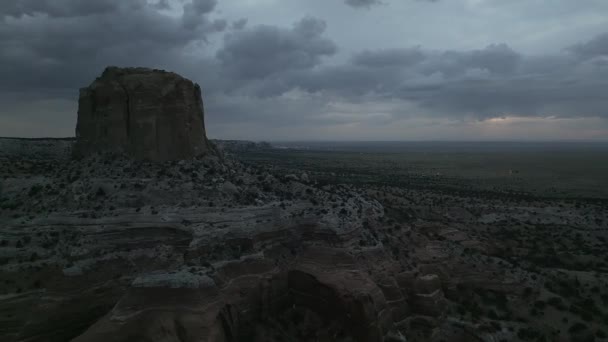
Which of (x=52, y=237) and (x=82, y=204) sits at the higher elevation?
(x=82, y=204)

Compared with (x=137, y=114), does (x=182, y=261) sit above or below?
below

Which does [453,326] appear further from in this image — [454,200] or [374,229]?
[454,200]

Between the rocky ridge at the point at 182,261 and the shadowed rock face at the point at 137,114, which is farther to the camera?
the shadowed rock face at the point at 137,114

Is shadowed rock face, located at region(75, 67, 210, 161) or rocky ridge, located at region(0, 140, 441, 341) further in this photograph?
shadowed rock face, located at region(75, 67, 210, 161)

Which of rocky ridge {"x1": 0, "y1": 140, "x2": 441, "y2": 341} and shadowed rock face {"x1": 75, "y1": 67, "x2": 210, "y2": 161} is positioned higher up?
shadowed rock face {"x1": 75, "y1": 67, "x2": 210, "y2": 161}

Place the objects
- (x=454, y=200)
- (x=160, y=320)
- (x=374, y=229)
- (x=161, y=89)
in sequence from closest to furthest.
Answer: (x=160, y=320) < (x=161, y=89) < (x=374, y=229) < (x=454, y=200)

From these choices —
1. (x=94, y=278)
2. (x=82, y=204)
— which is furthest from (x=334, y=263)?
(x=82, y=204)

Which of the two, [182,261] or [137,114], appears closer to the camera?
[182,261]

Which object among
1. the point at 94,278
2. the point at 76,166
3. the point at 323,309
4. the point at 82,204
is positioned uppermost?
the point at 76,166
